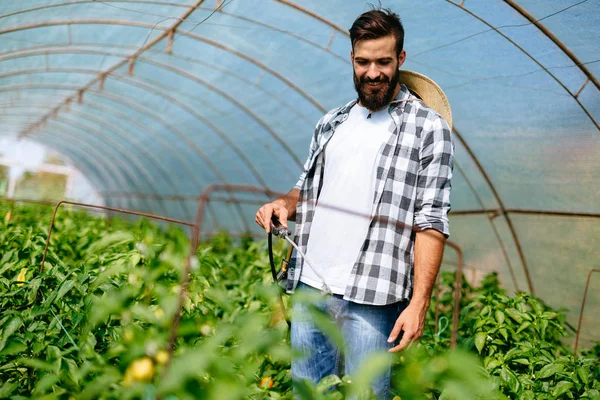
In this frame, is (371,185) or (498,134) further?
(498,134)

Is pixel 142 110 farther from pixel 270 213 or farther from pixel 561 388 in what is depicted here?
pixel 561 388

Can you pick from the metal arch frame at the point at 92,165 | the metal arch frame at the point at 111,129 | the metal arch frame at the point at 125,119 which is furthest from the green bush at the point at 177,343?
the metal arch frame at the point at 92,165

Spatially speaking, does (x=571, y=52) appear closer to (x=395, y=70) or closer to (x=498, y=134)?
(x=498, y=134)

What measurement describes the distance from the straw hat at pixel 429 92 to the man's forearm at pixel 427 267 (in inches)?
24.2

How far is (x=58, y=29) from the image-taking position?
215 inches

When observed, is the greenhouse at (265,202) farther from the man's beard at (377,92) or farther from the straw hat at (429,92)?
the man's beard at (377,92)

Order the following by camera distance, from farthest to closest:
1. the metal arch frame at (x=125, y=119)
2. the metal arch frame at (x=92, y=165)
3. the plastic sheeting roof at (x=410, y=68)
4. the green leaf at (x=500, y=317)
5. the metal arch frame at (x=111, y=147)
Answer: the metal arch frame at (x=92, y=165), the metal arch frame at (x=111, y=147), the metal arch frame at (x=125, y=119), the plastic sheeting roof at (x=410, y=68), the green leaf at (x=500, y=317)

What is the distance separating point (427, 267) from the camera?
67.9 inches

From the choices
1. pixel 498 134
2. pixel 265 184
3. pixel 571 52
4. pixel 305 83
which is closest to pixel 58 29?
pixel 305 83

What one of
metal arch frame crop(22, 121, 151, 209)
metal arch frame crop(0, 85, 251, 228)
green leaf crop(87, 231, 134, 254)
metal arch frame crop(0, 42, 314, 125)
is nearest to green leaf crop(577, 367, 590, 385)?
green leaf crop(87, 231, 134, 254)

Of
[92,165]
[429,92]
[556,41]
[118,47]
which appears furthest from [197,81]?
[92,165]

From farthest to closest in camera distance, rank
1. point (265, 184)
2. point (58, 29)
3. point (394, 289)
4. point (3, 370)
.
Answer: point (265, 184), point (58, 29), point (394, 289), point (3, 370)

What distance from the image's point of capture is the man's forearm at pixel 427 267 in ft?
5.59

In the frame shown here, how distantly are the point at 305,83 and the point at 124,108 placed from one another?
464 cm
